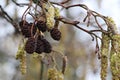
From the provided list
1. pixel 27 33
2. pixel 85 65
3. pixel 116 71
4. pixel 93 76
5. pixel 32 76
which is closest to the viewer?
pixel 116 71

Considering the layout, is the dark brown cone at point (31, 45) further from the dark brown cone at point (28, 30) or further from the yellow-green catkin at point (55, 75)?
the yellow-green catkin at point (55, 75)

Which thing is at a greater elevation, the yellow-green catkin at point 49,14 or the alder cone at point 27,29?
the yellow-green catkin at point 49,14

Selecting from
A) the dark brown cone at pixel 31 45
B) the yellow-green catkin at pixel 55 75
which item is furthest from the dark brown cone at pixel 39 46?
the yellow-green catkin at pixel 55 75

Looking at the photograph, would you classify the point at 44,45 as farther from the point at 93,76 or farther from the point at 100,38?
the point at 93,76

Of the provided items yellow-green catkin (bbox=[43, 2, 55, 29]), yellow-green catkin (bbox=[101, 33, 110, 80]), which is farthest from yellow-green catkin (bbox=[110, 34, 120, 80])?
yellow-green catkin (bbox=[43, 2, 55, 29])

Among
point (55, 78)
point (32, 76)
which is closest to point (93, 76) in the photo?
point (32, 76)

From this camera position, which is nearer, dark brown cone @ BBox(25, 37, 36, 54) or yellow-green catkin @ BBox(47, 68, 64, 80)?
dark brown cone @ BBox(25, 37, 36, 54)

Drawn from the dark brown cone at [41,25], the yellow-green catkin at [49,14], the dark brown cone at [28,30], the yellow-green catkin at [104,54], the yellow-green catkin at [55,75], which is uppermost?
the yellow-green catkin at [49,14]

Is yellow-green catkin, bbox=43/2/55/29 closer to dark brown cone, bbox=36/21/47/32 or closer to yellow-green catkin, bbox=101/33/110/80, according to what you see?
dark brown cone, bbox=36/21/47/32
